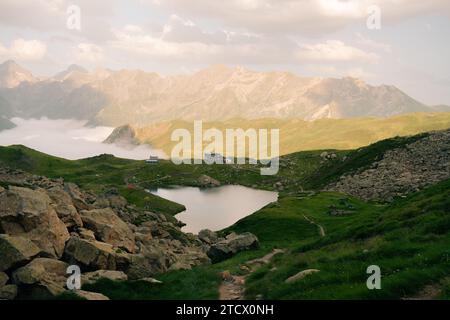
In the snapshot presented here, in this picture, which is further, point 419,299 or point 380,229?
point 380,229

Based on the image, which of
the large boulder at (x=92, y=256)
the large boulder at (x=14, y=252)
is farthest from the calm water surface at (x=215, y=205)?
the large boulder at (x=14, y=252)

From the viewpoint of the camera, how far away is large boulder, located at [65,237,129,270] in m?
38.8

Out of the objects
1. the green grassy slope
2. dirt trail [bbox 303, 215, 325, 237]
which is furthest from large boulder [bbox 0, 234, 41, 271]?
dirt trail [bbox 303, 215, 325, 237]

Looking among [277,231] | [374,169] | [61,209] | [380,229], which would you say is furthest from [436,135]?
[61,209]

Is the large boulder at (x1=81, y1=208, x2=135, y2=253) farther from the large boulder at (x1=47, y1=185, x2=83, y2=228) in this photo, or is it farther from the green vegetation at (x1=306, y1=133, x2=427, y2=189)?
the green vegetation at (x1=306, y1=133, x2=427, y2=189)

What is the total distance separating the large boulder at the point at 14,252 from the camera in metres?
33.7

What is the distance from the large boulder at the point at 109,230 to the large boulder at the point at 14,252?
37.4 ft

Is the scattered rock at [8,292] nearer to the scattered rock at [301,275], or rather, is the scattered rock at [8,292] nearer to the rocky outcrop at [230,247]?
the scattered rock at [301,275]

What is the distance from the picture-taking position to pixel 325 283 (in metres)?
24.6

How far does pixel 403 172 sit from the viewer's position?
359 feet

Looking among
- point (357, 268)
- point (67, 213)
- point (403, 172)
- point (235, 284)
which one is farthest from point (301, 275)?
point (403, 172)

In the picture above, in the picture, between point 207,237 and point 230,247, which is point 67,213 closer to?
point 230,247

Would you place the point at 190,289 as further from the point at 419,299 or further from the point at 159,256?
the point at 419,299
